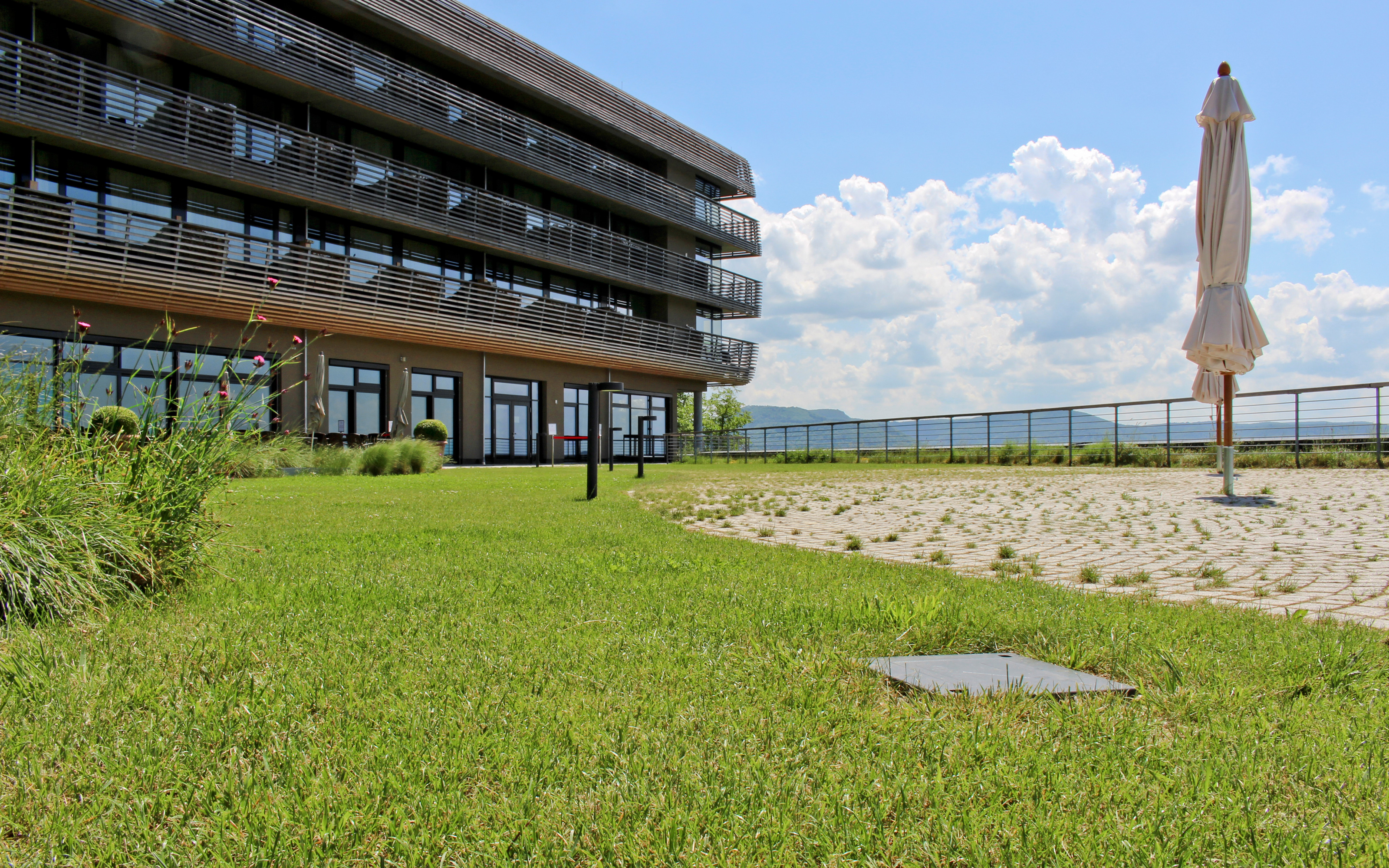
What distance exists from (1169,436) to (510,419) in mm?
18110

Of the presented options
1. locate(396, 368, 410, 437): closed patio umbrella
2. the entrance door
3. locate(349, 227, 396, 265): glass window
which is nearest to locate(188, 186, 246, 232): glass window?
locate(349, 227, 396, 265): glass window

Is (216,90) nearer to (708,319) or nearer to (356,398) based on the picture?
(356,398)

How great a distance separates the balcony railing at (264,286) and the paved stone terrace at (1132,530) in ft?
23.8

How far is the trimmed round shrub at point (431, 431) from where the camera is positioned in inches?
817

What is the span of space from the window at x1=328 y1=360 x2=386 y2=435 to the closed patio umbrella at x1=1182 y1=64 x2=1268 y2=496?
59.5 feet

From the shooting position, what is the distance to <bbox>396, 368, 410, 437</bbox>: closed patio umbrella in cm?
2019

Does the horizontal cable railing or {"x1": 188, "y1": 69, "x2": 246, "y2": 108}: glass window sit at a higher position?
{"x1": 188, "y1": 69, "x2": 246, "y2": 108}: glass window

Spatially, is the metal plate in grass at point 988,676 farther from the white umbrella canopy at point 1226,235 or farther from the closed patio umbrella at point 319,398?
the closed patio umbrella at point 319,398

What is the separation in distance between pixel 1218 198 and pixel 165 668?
917 cm

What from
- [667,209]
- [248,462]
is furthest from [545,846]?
[667,209]

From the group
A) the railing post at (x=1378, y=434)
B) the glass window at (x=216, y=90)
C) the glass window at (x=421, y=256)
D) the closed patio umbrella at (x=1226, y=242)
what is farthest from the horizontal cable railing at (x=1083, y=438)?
the glass window at (x=216, y=90)

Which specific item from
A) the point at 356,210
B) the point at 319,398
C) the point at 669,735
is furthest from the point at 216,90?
the point at 669,735

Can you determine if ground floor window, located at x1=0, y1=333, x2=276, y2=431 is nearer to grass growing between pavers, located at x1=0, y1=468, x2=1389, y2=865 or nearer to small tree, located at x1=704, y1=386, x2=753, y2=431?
grass growing between pavers, located at x1=0, y1=468, x2=1389, y2=865

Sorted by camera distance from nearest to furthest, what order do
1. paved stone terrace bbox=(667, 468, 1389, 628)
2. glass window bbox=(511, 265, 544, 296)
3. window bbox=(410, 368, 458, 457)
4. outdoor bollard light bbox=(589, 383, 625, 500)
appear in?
paved stone terrace bbox=(667, 468, 1389, 628) < outdoor bollard light bbox=(589, 383, 625, 500) < window bbox=(410, 368, 458, 457) < glass window bbox=(511, 265, 544, 296)
